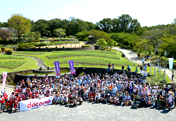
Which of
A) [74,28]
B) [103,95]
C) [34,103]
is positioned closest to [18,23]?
[74,28]

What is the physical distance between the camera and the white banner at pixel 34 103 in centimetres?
1468

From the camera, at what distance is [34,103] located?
49.7ft

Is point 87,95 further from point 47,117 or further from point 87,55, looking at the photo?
point 87,55

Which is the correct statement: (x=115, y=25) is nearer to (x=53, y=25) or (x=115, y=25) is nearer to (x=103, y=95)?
(x=53, y=25)

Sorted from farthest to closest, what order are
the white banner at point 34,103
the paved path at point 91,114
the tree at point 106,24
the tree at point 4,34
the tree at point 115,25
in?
the tree at point 106,24 → the tree at point 115,25 → the tree at point 4,34 → the white banner at point 34,103 → the paved path at point 91,114

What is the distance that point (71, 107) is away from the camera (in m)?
15.4

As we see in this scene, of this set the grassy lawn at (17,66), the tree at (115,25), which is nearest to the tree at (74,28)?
the tree at (115,25)

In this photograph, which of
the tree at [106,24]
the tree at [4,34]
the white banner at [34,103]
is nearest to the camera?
the white banner at [34,103]

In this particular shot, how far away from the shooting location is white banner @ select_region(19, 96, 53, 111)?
14683mm

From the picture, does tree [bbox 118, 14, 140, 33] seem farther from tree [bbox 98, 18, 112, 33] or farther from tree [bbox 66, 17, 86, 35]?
tree [bbox 66, 17, 86, 35]

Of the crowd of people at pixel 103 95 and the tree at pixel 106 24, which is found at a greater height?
the tree at pixel 106 24

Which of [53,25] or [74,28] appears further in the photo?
[53,25]

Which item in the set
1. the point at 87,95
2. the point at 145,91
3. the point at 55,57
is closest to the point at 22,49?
the point at 55,57

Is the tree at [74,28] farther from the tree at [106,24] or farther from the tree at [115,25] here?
the tree at [115,25]
